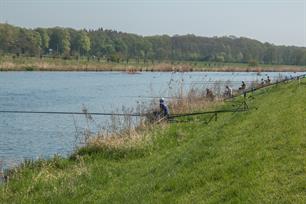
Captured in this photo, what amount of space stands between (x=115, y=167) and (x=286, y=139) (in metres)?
4.86

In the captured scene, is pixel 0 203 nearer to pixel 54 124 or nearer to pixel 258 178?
pixel 258 178

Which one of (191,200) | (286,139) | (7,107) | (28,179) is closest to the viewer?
(191,200)

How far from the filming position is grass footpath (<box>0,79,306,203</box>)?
28.3 ft

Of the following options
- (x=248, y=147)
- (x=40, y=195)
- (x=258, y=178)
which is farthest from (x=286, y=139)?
(x=40, y=195)

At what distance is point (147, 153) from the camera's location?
52.2ft

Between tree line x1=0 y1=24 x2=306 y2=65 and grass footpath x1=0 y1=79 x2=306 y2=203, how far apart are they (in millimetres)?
113335

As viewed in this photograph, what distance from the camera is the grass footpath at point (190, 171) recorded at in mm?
8617

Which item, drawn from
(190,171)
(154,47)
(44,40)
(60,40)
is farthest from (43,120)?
(154,47)

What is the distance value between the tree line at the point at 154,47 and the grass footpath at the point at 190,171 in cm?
11333

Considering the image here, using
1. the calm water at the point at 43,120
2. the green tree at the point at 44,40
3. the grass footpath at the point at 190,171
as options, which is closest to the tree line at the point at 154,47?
the green tree at the point at 44,40

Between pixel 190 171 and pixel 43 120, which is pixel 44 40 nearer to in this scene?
pixel 43 120

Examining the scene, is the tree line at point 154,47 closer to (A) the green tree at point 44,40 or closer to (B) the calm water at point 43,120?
(A) the green tree at point 44,40

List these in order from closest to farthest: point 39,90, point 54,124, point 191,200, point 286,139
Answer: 1. point 191,200
2. point 286,139
3. point 54,124
4. point 39,90

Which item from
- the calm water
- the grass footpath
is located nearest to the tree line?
the calm water
